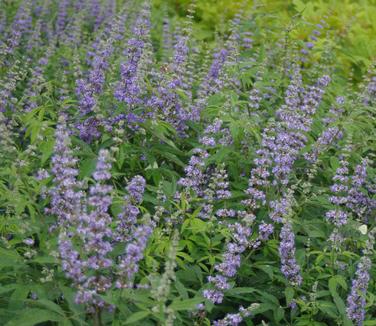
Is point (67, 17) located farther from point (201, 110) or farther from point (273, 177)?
point (273, 177)

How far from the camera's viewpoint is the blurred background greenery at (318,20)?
802 cm

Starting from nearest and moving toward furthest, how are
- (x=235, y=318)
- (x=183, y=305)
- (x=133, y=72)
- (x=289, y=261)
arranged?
(x=183, y=305)
(x=235, y=318)
(x=289, y=261)
(x=133, y=72)

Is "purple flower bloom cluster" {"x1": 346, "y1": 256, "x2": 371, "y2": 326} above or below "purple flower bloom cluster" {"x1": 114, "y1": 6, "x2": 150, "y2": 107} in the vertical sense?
below

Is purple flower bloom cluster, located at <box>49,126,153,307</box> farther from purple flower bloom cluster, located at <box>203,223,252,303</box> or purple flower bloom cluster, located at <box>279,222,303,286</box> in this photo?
purple flower bloom cluster, located at <box>279,222,303,286</box>

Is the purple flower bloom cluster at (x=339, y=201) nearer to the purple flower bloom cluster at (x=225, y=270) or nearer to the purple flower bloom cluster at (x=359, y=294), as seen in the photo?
the purple flower bloom cluster at (x=359, y=294)

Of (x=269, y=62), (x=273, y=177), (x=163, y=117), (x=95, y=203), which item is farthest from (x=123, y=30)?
(x=95, y=203)

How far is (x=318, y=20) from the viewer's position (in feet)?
29.5

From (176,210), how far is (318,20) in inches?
209

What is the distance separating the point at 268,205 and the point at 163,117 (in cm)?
102

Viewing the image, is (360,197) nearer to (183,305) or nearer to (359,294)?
(359,294)

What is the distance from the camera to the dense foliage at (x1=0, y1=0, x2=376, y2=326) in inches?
129

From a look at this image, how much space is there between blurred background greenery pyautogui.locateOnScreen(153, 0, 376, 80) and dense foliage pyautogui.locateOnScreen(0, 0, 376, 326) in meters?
1.80

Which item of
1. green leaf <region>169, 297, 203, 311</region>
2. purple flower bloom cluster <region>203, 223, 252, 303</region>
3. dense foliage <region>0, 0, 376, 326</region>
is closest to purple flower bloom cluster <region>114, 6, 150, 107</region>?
dense foliage <region>0, 0, 376, 326</region>

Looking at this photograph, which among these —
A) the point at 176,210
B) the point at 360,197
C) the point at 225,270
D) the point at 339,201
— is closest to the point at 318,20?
the point at 360,197
